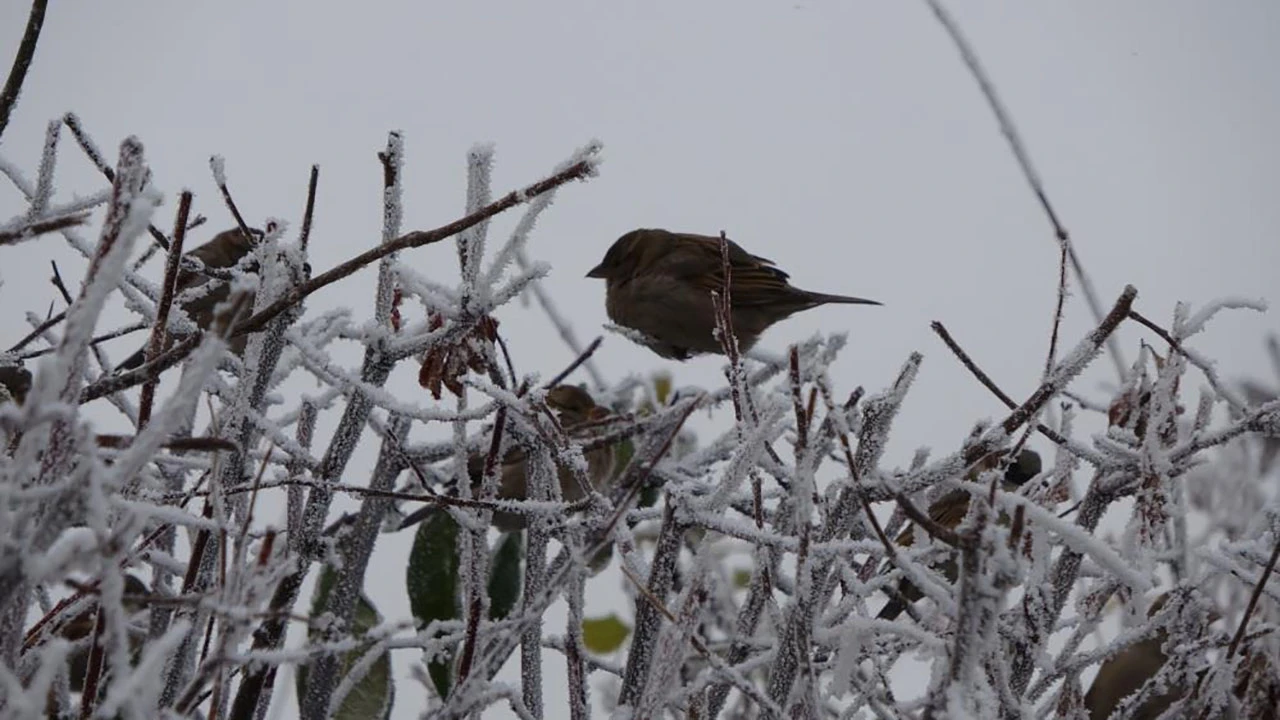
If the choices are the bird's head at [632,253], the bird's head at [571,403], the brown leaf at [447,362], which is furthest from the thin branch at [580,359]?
the bird's head at [632,253]

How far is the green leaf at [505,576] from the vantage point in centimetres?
230

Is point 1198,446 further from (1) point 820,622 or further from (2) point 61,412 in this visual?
(2) point 61,412

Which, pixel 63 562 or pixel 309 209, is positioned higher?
pixel 309 209

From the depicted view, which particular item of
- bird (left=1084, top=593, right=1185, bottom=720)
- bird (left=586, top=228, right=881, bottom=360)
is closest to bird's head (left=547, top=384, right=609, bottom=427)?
bird (left=586, top=228, right=881, bottom=360)

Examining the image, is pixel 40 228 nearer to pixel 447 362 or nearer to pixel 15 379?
pixel 447 362

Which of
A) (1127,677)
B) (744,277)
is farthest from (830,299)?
(1127,677)

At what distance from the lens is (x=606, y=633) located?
116 inches

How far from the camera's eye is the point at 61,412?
0.81 meters

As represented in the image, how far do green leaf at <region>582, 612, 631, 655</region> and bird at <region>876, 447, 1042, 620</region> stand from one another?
642mm

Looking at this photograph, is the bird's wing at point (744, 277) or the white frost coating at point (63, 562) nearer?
the white frost coating at point (63, 562)

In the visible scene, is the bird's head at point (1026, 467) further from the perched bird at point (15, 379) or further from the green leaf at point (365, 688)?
the perched bird at point (15, 379)

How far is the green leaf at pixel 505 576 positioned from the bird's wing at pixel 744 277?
8.81ft

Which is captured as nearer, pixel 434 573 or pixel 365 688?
pixel 365 688

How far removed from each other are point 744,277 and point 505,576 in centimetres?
305
